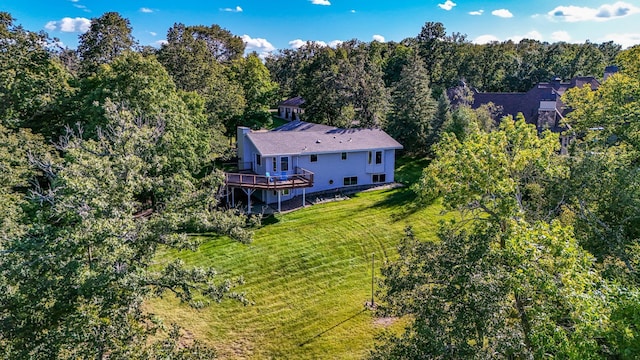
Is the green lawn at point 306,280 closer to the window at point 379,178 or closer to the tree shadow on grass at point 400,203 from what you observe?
the tree shadow on grass at point 400,203

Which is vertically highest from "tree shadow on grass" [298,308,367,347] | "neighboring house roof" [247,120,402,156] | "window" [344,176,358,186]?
"neighboring house roof" [247,120,402,156]

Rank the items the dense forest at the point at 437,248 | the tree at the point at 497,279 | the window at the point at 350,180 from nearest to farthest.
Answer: the tree at the point at 497,279, the dense forest at the point at 437,248, the window at the point at 350,180

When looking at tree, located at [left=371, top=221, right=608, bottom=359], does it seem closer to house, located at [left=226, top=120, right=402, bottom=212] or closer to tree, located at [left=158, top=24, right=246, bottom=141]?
house, located at [left=226, top=120, right=402, bottom=212]

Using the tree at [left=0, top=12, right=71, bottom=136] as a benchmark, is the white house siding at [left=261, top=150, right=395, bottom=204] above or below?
below

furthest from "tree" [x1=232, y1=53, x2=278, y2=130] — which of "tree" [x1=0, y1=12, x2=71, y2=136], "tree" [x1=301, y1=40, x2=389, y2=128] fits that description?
"tree" [x1=0, y1=12, x2=71, y2=136]

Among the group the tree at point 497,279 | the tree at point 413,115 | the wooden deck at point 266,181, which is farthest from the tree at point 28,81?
the tree at point 413,115

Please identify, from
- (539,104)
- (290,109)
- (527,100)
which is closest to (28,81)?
(290,109)

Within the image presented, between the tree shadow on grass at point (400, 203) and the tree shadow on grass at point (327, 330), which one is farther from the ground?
the tree shadow on grass at point (400, 203)
